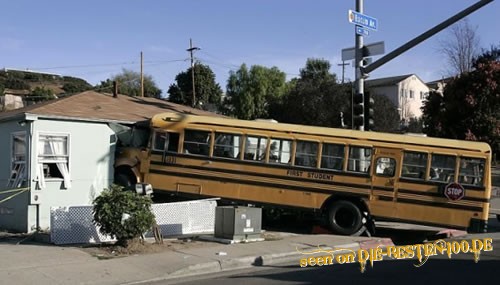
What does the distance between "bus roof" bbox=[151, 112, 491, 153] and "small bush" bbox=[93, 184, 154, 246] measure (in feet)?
15.3

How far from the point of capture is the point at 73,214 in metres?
12.2

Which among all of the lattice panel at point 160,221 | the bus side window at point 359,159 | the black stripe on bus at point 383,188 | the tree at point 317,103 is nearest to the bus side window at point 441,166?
the black stripe on bus at point 383,188

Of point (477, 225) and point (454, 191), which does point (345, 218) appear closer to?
point (454, 191)

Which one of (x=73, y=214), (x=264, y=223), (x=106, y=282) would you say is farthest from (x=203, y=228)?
(x=106, y=282)

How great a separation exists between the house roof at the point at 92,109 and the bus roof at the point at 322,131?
1387 millimetres

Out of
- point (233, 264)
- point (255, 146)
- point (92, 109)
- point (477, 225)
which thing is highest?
point (92, 109)

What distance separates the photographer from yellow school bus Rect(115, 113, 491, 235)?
49.1 ft

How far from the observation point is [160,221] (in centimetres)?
1381

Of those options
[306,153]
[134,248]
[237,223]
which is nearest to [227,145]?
[306,153]

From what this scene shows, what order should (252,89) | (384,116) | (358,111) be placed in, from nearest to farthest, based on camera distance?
(358,111)
(384,116)
(252,89)

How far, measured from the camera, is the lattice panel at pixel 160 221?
39.8 feet

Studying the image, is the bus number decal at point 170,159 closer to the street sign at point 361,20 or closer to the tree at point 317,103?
the street sign at point 361,20

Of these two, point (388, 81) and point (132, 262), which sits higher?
point (388, 81)

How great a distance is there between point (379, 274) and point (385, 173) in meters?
5.99
